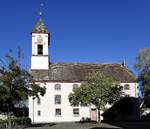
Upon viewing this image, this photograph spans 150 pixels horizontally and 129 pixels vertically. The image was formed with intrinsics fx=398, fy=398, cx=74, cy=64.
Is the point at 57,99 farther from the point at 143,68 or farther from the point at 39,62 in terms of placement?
the point at 143,68

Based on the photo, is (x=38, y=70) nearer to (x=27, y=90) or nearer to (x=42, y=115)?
(x=42, y=115)

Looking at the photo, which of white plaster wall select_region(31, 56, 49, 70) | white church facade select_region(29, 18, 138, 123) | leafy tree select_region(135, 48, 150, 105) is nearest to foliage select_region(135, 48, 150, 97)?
leafy tree select_region(135, 48, 150, 105)

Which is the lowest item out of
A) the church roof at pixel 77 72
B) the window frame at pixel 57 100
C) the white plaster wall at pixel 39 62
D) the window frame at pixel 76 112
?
the window frame at pixel 76 112

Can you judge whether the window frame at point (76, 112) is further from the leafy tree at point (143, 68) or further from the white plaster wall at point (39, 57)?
the leafy tree at point (143, 68)

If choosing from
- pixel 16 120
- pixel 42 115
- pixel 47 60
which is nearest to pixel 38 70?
pixel 47 60

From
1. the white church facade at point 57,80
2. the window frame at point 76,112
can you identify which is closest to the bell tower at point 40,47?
the white church facade at point 57,80

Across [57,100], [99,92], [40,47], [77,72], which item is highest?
[40,47]

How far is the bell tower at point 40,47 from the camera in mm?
73500

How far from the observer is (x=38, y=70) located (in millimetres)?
73062

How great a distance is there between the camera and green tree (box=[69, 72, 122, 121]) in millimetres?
54438

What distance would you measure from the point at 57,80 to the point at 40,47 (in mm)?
8404

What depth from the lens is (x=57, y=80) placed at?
70.8m

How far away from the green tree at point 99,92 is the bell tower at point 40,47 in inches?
719

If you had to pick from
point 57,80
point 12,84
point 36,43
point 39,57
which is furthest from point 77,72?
point 12,84
